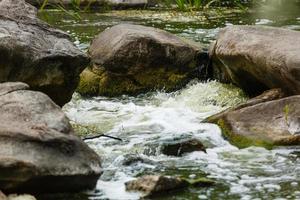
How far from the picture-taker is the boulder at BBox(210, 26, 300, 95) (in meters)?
7.39

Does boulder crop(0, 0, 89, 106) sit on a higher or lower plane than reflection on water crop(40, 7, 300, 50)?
higher

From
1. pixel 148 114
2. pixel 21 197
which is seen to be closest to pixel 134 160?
pixel 21 197

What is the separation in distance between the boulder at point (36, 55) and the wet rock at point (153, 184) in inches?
91.6

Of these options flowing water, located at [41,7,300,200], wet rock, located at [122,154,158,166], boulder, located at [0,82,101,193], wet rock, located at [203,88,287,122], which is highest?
boulder, located at [0,82,101,193]

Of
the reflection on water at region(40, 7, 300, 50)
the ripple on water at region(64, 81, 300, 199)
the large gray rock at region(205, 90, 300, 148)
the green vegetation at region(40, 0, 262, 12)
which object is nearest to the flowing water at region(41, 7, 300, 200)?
the ripple on water at region(64, 81, 300, 199)

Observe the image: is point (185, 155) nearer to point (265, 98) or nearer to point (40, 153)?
point (40, 153)

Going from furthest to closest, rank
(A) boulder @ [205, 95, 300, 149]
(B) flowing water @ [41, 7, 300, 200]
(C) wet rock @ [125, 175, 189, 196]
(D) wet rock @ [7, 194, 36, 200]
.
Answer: (A) boulder @ [205, 95, 300, 149] < (B) flowing water @ [41, 7, 300, 200] < (C) wet rock @ [125, 175, 189, 196] < (D) wet rock @ [7, 194, 36, 200]

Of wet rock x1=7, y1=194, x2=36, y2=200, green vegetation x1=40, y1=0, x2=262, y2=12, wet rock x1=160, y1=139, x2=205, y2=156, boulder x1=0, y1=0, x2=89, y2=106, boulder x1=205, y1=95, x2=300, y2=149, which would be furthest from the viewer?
green vegetation x1=40, y1=0, x2=262, y2=12

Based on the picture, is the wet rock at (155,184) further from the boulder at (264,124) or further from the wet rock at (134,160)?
the boulder at (264,124)

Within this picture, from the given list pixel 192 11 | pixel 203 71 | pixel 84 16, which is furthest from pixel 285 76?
pixel 84 16

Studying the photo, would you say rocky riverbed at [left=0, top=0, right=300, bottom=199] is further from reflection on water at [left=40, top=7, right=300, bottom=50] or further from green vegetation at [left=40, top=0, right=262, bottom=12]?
green vegetation at [left=40, top=0, right=262, bottom=12]

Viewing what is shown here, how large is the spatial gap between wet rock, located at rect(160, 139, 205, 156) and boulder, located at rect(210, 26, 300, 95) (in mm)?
1693

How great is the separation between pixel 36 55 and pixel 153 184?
2.59m

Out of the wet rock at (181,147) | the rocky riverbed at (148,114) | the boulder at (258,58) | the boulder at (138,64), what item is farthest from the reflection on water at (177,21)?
the wet rock at (181,147)
